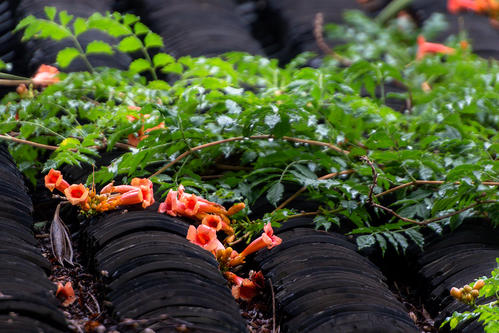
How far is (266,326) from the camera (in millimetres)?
2102

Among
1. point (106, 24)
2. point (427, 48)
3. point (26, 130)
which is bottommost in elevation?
point (427, 48)

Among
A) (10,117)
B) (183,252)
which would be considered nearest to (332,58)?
(10,117)

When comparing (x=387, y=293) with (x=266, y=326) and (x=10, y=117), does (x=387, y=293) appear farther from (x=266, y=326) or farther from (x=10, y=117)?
(x=10, y=117)

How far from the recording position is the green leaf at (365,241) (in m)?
2.43

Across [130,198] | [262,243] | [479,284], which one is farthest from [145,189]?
[479,284]

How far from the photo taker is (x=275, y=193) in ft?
8.61

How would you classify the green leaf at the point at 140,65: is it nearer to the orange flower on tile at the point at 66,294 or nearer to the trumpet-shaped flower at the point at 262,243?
the trumpet-shaped flower at the point at 262,243

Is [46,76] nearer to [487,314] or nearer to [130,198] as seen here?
[130,198]

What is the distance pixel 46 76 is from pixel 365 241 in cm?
187

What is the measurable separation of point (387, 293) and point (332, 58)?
271 centimetres

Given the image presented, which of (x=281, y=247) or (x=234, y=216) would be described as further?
(x=234, y=216)

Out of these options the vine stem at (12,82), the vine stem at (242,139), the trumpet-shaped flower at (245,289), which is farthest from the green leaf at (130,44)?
the trumpet-shaped flower at (245,289)

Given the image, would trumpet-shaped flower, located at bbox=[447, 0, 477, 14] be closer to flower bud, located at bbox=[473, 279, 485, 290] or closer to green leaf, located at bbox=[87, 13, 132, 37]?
green leaf, located at bbox=[87, 13, 132, 37]

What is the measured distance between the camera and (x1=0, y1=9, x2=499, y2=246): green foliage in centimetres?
264
